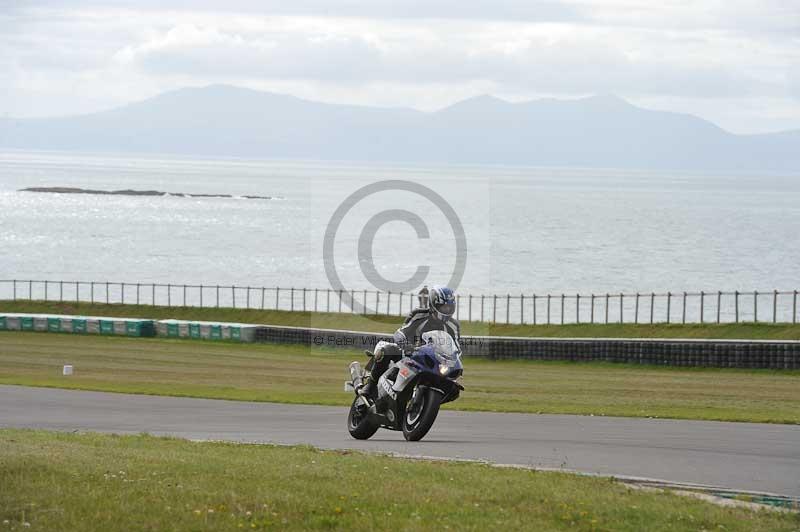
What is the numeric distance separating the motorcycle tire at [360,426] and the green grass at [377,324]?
34.7 m

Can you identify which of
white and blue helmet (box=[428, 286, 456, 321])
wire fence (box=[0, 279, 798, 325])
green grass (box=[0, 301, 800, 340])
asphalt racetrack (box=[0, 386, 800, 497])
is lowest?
wire fence (box=[0, 279, 798, 325])

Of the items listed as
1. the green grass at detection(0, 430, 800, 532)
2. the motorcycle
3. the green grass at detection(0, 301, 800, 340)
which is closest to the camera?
the green grass at detection(0, 430, 800, 532)

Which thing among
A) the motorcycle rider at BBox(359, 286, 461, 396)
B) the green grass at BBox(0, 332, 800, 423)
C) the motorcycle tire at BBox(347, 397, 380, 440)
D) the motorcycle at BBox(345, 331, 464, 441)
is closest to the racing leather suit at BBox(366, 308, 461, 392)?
the motorcycle rider at BBox(359, 286, 461, 396)

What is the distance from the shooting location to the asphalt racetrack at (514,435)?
16352 mm

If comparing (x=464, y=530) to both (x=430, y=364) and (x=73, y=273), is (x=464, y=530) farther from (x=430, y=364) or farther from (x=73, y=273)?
(x=73, y=273)

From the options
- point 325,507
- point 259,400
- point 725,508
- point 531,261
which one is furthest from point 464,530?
point 531,261

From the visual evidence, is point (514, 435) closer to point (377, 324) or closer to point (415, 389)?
point (415, 389)

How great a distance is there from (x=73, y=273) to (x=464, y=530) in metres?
133

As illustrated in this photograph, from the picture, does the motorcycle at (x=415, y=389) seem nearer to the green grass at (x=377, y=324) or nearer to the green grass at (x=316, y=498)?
the green grass at (x=316, y=498)

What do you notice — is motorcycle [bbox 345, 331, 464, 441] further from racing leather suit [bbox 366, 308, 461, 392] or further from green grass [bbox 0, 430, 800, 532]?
green grass [bbox 0, 430, 800, 532]

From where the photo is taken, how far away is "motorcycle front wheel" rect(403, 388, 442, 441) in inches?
744

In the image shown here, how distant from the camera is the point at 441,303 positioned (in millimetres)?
18688

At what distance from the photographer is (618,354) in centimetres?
4831

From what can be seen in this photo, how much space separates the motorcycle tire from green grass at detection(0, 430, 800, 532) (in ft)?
15.7
